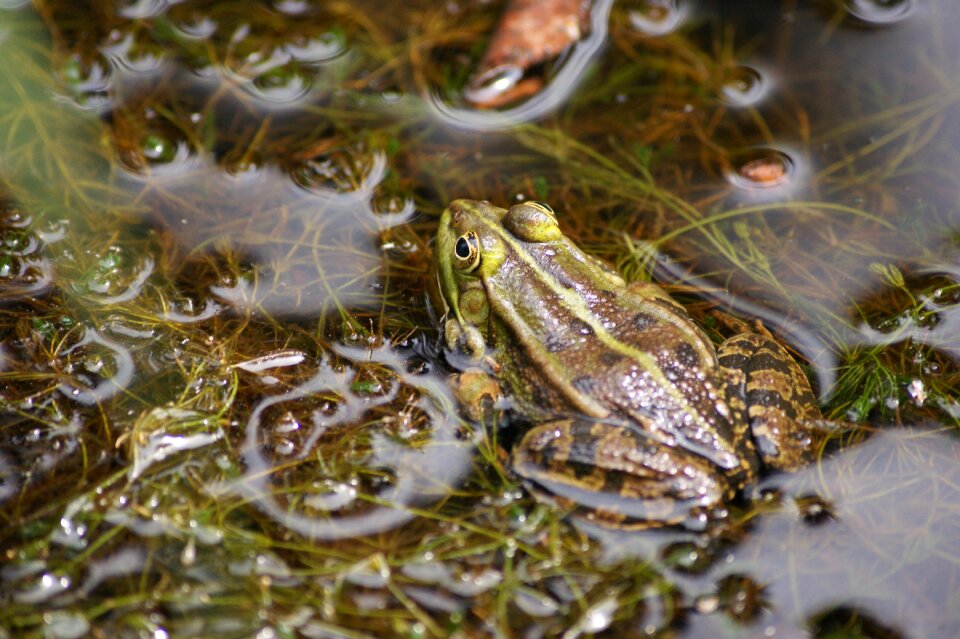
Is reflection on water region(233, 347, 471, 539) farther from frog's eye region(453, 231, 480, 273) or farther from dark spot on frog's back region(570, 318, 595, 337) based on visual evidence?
dark spot on frog's back region(570, 318, 595, 337)

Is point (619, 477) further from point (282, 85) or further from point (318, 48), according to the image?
point (318, 48)

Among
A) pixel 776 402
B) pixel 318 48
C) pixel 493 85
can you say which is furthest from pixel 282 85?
pixel 776 402

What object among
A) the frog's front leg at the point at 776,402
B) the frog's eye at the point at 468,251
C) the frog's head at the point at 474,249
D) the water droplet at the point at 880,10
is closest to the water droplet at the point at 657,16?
the water droplet at the point at 880,10

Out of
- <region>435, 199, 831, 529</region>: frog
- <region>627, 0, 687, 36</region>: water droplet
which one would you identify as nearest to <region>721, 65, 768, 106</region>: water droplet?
<region>627, 0, 687, 36</region>: water droplet

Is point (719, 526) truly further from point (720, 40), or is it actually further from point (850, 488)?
point (720, 40)

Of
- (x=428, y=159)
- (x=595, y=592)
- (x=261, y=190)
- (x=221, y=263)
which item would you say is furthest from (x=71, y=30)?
(x=595, y=592)

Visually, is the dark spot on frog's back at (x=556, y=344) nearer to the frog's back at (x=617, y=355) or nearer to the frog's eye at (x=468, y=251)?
the frog's back at (x=617, y=355)
